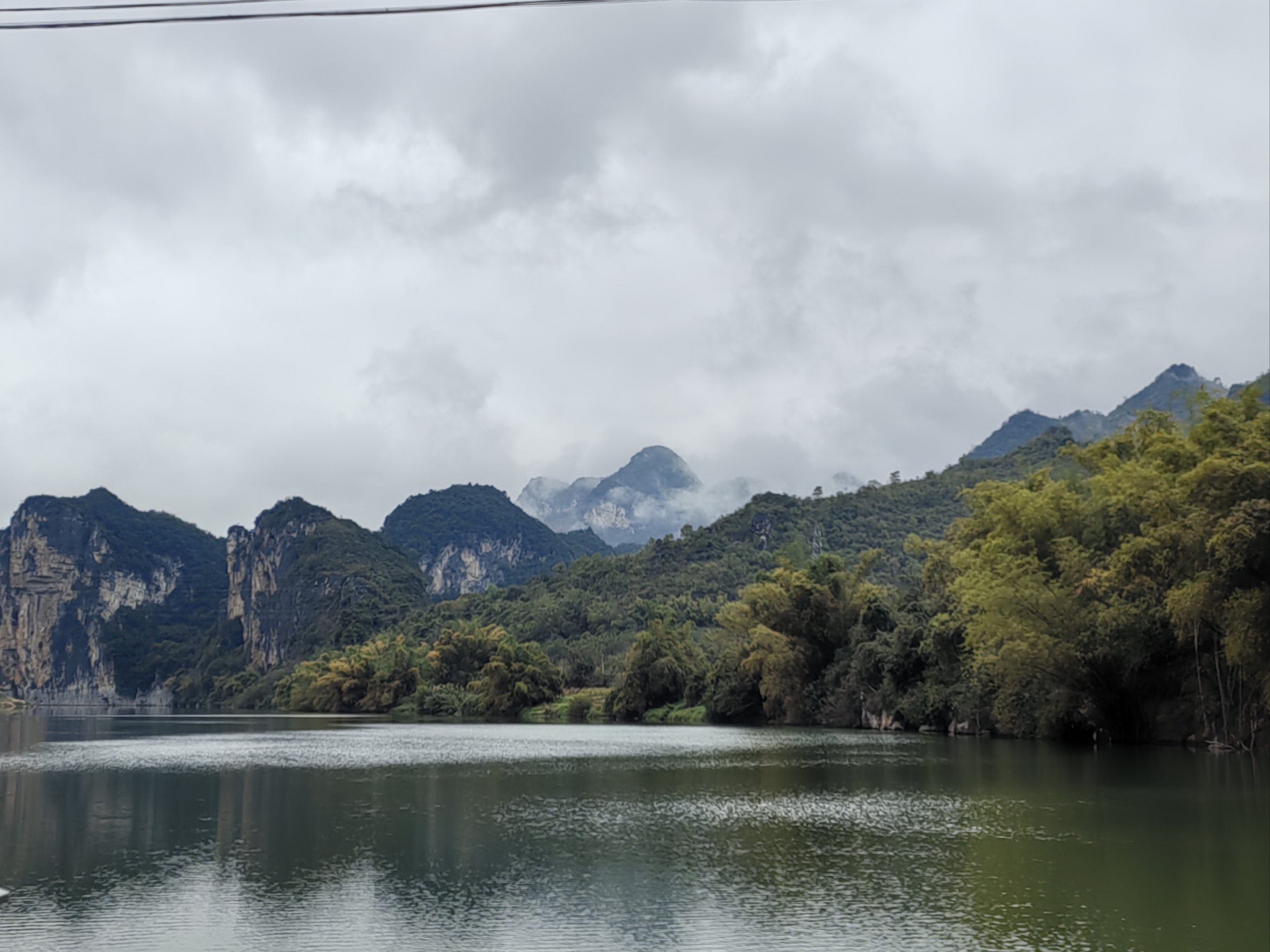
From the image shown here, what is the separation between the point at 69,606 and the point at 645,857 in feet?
619

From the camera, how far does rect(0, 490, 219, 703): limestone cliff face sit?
169 meters

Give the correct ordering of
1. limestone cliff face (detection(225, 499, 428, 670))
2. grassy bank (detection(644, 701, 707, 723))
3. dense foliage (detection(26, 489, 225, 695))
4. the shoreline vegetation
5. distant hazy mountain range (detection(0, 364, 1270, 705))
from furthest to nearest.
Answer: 1. dense foliage (detection(26, 489, 225, 695))
2. limestone cliff face (detection(225, 499, 428, 670))
3. distant hazy mountain range (detection(0, 364, 1270, 705))
4. grassy bank (detection(644, 701, 707, 723))
5. the shoreline vegetation

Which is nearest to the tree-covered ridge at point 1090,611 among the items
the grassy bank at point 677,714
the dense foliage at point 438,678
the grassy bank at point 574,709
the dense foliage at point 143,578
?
the grassy bank at point 677,714

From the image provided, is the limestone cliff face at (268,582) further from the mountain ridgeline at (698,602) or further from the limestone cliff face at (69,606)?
the limestone cliff face at (69,606)

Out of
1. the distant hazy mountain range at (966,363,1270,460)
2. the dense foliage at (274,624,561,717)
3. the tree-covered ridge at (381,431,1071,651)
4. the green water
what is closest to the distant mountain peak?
the distant hazy mountain range at (966,363,1270,460)

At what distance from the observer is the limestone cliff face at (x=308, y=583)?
134375mm

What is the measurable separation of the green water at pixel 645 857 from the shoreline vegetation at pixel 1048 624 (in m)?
4.06

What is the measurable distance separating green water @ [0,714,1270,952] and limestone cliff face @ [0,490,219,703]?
163164mm

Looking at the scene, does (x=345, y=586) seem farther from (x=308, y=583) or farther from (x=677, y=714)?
(x=677, y=714)

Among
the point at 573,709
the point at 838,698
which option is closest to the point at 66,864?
the point at 838,698

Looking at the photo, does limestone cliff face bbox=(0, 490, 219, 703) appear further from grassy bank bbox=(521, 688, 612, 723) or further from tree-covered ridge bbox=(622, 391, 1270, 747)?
tree-covered ridge bbox=(622, 391, 1270, 747)

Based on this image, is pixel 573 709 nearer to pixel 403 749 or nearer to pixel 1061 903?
pixel 403 749

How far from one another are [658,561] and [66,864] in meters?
91.7

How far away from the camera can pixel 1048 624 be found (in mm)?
29109
